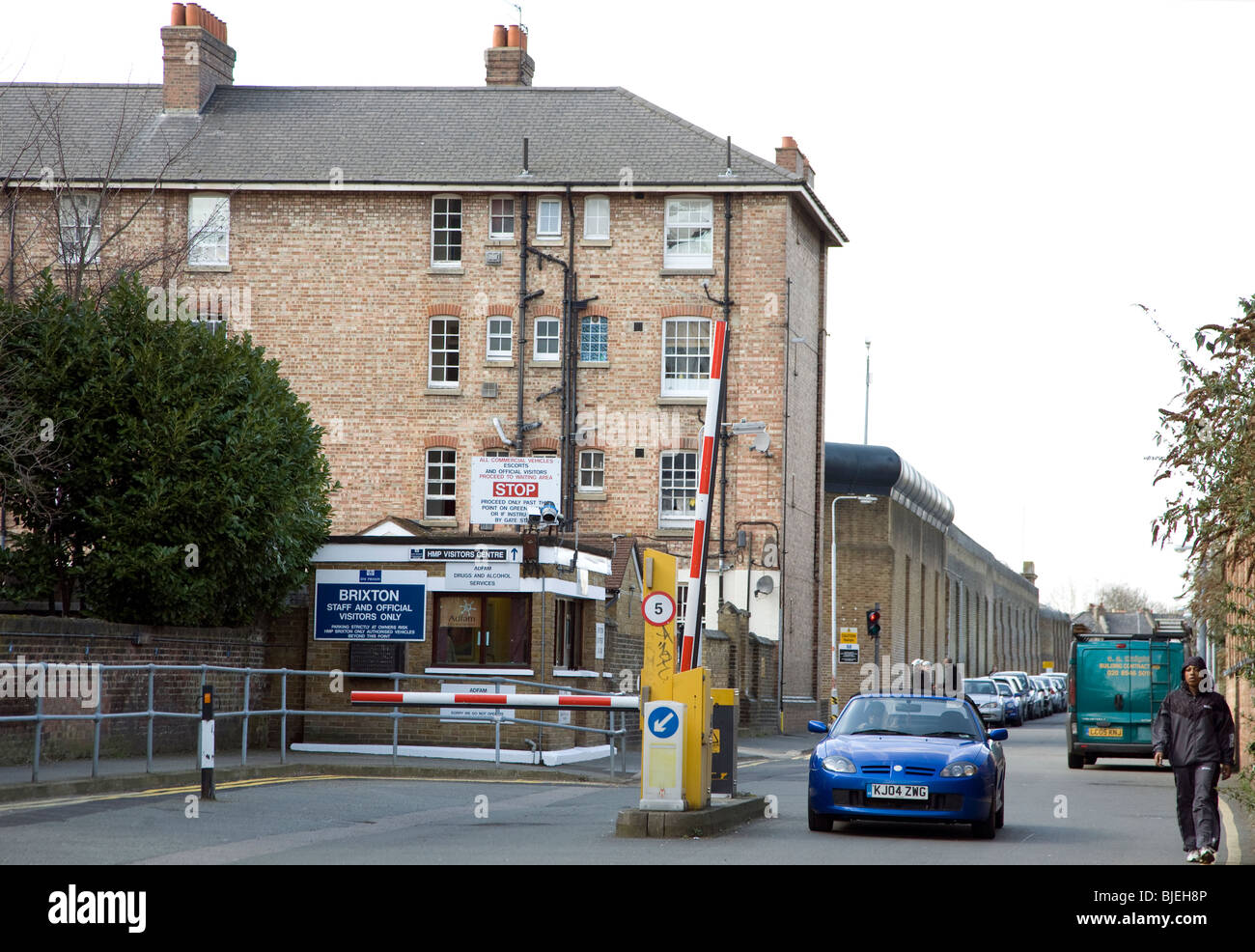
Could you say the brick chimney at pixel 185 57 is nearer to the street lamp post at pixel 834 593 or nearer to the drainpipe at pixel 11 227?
the drainpipe at pixel 11 227

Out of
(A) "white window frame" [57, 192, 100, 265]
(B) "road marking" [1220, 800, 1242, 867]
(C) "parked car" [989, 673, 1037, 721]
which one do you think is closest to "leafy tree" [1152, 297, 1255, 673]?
(B) "road marking" [1220, 800, 1242, 867]

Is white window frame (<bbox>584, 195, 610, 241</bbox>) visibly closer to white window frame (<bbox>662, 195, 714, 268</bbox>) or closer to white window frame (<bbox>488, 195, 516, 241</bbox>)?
white window frame (<bbox>662, 195, 714, 268</bbox>)

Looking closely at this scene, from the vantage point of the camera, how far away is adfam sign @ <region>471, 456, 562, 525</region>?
2864 centimetres

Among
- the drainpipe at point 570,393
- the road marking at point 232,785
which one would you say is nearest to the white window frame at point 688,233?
the drainpipe at point 570,393

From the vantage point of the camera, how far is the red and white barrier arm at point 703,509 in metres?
15.3

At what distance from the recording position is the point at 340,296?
43094mm

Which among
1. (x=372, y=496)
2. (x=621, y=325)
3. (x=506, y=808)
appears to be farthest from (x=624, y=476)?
(x=506, y=808)

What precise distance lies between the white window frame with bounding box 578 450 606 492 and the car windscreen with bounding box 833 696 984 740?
25538mm

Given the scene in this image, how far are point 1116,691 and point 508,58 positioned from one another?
25972mm

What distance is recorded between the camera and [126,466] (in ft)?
76.8

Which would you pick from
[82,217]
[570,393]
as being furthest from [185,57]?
[570,393]

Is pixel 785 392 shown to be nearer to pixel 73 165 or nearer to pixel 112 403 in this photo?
pixel 73 165

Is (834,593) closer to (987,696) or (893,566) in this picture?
(987,696)
